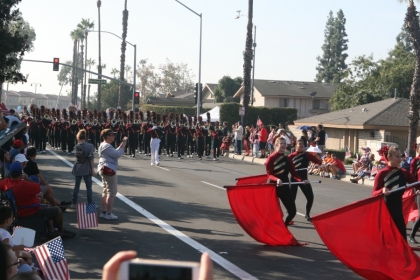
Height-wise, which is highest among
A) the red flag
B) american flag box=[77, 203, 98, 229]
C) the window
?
the window

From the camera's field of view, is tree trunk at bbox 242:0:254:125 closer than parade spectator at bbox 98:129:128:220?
No

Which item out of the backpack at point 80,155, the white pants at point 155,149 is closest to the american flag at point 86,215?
the backpack at point 80,155

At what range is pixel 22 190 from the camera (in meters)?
10.2

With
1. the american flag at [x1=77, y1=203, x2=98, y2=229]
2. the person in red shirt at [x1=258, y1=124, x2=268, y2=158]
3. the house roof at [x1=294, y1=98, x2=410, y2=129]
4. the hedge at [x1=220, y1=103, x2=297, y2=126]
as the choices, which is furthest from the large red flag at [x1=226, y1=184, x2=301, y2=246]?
the hedge at [x1=220, y1=103, x2=297, y2=126]

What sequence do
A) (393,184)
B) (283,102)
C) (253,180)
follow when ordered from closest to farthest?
(393,184), (253,180), (283,102)

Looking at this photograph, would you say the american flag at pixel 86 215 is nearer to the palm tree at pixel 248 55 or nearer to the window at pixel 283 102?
the palm tree at pixel 248 55

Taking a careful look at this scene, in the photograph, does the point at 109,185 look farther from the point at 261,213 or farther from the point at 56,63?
the point at 56,63

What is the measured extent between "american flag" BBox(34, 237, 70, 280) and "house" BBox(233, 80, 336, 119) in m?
62.0

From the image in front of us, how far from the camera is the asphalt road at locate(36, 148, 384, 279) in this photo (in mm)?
9234

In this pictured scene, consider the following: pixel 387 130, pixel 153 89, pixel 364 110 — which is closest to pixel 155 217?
pixel 387 130

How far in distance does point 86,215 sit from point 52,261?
4414 mm

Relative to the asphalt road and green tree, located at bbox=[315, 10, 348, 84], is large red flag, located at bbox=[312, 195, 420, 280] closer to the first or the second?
the asphalt road

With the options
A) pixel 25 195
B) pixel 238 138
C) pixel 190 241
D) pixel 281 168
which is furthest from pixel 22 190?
pixel 238 138

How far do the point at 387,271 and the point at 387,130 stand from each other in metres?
30.5
